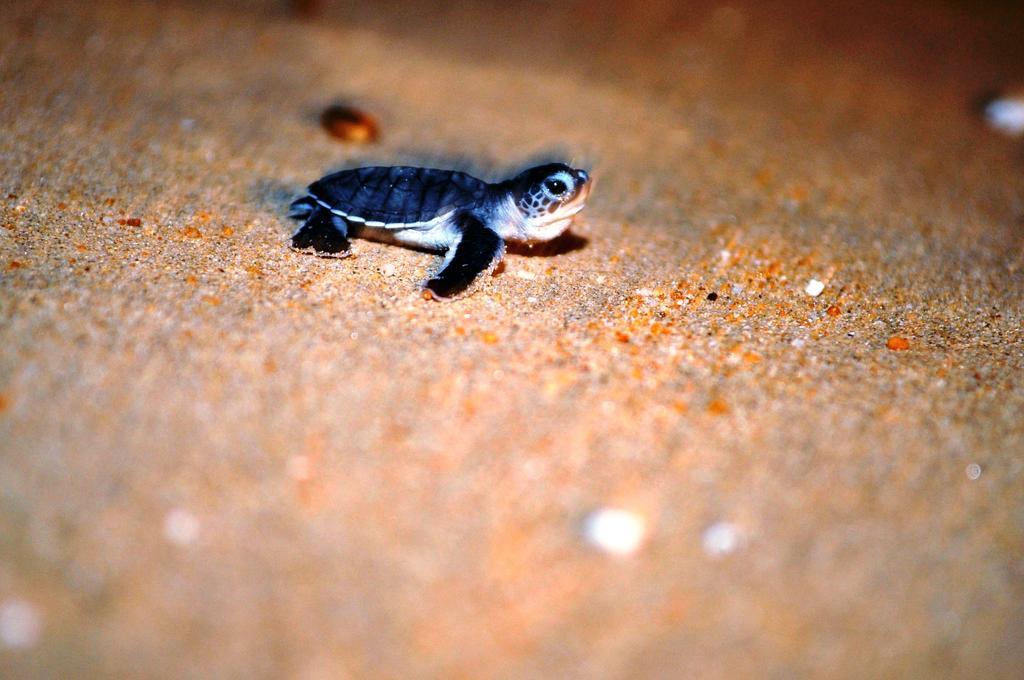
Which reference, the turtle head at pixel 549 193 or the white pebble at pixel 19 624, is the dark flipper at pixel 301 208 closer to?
the turtle head at pixel 549 193

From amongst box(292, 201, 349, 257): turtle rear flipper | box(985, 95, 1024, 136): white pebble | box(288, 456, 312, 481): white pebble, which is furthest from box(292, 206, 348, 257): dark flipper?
box(985, 95, 1024, 136): white pebble

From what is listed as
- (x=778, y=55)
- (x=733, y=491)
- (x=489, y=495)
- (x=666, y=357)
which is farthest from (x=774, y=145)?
(x=489, y=495)

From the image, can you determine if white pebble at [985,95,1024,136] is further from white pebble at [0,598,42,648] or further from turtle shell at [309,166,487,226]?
white pebble at [0,598,42,648]

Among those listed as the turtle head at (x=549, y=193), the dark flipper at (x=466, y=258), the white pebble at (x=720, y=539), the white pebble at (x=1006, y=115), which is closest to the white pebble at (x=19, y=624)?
the dark flipper at (x=466, y=258)

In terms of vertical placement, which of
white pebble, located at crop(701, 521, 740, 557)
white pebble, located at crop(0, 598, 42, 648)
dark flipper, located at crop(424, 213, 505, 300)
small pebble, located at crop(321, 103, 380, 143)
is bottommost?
white pebble, located at crop(701, 521, 740, 557)

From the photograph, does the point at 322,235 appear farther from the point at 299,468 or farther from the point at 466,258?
the point at 299,468

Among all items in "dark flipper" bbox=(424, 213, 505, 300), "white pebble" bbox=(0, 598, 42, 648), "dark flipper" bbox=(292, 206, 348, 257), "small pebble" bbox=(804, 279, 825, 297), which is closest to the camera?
"white pebble" bbox=(0, 598, 42, 648)
